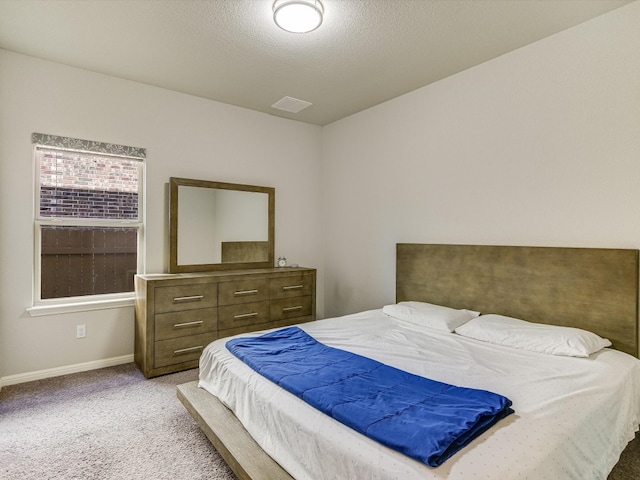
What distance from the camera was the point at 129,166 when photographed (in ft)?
11.5

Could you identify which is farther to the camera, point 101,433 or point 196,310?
point 196,310

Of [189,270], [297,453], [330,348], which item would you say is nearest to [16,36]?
[189,270]

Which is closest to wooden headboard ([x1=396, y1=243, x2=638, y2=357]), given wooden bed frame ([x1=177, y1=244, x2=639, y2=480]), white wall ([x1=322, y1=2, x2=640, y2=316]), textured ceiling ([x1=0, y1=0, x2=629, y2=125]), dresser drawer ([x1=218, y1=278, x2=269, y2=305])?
wooden bed frame ([x1=177, y1=244, x2=639, y2=480])

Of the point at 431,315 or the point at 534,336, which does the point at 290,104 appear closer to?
the point at 431,315

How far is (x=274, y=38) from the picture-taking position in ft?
8.60

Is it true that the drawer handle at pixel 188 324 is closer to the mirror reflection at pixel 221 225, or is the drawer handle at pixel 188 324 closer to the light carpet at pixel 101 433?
the light carpet at pixel 101 433

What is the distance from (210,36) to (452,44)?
1.83 m

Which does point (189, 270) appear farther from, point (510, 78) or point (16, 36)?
point (510, 78)

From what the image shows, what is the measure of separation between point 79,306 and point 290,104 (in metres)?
2.92

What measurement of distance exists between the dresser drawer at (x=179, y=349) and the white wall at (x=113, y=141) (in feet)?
2.00

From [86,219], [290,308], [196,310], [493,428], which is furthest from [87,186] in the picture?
[493,428]

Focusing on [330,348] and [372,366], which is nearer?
[372,366]

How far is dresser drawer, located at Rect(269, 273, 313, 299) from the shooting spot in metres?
3.77

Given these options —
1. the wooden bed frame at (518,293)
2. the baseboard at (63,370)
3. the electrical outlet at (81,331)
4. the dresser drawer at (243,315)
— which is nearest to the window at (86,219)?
the electrical outlet at (81,331)
